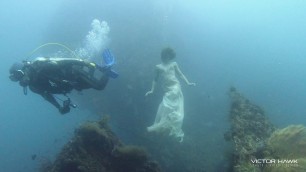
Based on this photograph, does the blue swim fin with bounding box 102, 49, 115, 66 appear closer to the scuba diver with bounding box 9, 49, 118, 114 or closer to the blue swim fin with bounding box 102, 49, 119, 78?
the blue swim fin with bounding box 102, 49, 119, 78

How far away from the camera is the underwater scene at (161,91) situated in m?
9.28

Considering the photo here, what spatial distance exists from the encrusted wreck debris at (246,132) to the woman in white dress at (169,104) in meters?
1.89

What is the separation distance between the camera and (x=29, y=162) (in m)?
34.9

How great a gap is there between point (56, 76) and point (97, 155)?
9.32 ft

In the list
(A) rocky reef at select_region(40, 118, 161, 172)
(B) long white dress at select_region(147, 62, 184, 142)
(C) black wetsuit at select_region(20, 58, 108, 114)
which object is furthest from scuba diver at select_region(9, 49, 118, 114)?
(B) long white dress at select_region(147, 62, 184, 142)

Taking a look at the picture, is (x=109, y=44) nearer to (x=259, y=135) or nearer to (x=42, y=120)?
(x=259, y=135)

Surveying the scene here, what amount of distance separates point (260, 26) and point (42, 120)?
5062 cm

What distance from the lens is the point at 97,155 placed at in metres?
10.1

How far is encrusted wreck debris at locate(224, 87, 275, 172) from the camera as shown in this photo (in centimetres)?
818

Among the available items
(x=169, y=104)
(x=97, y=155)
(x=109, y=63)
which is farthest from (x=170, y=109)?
(x=97, y=155)

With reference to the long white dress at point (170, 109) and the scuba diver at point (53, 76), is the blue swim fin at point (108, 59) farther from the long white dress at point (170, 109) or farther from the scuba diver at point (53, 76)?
the long white dress at point (170, 109)

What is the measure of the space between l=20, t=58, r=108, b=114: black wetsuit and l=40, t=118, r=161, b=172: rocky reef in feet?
3.72

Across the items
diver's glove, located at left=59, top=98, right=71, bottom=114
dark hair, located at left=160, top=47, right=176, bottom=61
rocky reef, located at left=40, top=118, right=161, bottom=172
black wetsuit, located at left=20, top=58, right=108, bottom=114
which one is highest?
dark hair, located at left=160, top=47, right=176, bottom=61

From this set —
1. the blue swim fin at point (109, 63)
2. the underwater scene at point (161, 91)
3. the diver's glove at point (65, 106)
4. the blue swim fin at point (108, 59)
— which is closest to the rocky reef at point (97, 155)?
the underwater scene at point (161, 91)
